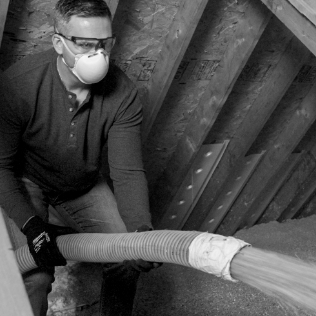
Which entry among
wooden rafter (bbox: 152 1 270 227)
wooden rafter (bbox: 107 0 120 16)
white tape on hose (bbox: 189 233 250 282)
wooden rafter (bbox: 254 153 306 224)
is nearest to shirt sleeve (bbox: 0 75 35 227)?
wooden rafter (bbox: 107 0 120 16)

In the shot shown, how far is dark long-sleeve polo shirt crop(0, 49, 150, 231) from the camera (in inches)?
82.2

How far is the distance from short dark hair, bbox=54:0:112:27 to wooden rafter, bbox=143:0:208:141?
463 mm

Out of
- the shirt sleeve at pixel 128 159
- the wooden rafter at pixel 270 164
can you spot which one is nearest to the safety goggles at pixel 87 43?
the shirt sleeve at pixel 128 159

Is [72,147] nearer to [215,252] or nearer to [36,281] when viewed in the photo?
[36,281]

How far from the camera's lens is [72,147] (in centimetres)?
223

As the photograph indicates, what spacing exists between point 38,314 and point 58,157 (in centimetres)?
66

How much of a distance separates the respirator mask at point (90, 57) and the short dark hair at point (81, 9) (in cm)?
9

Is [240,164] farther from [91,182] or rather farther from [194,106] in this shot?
[91,182]

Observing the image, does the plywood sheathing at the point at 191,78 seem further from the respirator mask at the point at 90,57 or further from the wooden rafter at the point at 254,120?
the respirator mask at the point at 90,57

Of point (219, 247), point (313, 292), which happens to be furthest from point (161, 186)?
point (313, 292)

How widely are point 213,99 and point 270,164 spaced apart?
1028 mm

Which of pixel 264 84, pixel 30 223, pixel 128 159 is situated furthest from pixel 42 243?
pixel 264 84

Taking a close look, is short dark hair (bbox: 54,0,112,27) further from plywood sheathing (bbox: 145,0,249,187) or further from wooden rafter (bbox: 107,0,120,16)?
plywood sheathing (bbox: 145,0,249,187)

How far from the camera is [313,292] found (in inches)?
44.7
